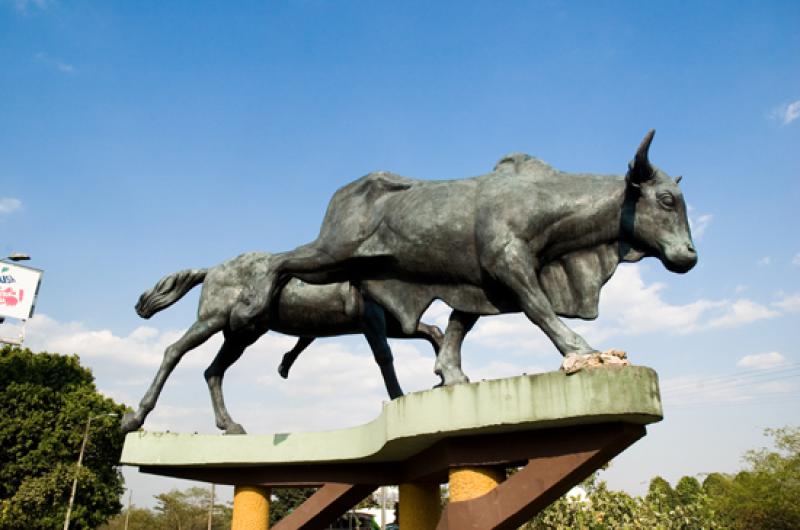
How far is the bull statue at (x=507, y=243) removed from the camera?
5.96 m

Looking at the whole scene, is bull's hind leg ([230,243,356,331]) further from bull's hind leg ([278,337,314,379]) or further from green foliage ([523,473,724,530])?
green foliage ([523,473,724,530])

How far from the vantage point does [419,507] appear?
7.40 metres

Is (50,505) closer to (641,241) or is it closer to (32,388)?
(32,388)

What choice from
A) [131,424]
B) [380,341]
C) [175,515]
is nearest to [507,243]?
[380,341]

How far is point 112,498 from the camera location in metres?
23.9

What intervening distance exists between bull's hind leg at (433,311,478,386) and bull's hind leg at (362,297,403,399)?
1.90m

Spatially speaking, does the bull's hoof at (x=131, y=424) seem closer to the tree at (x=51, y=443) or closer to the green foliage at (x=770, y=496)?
the tree at (x=51, y=443)

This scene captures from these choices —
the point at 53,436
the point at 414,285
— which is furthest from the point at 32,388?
the point at 414,285

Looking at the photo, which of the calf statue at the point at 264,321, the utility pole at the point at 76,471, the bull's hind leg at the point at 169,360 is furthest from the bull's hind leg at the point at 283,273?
the utility pole at the point at 76,471

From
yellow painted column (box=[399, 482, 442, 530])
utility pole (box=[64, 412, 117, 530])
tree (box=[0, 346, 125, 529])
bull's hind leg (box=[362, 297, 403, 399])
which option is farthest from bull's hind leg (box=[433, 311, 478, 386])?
tree (box=[0, 346, 125, 529])

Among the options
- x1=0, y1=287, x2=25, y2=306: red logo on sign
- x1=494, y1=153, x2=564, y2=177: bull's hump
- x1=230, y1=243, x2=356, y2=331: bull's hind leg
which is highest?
x1=0, y1=287, x2=25, y2=306: red logo on sign

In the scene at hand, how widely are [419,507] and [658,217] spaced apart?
3.91m

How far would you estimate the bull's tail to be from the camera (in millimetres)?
9328

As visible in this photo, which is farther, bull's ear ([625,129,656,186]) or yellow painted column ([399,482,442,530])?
yellow painted column ([399,482,442,530])
